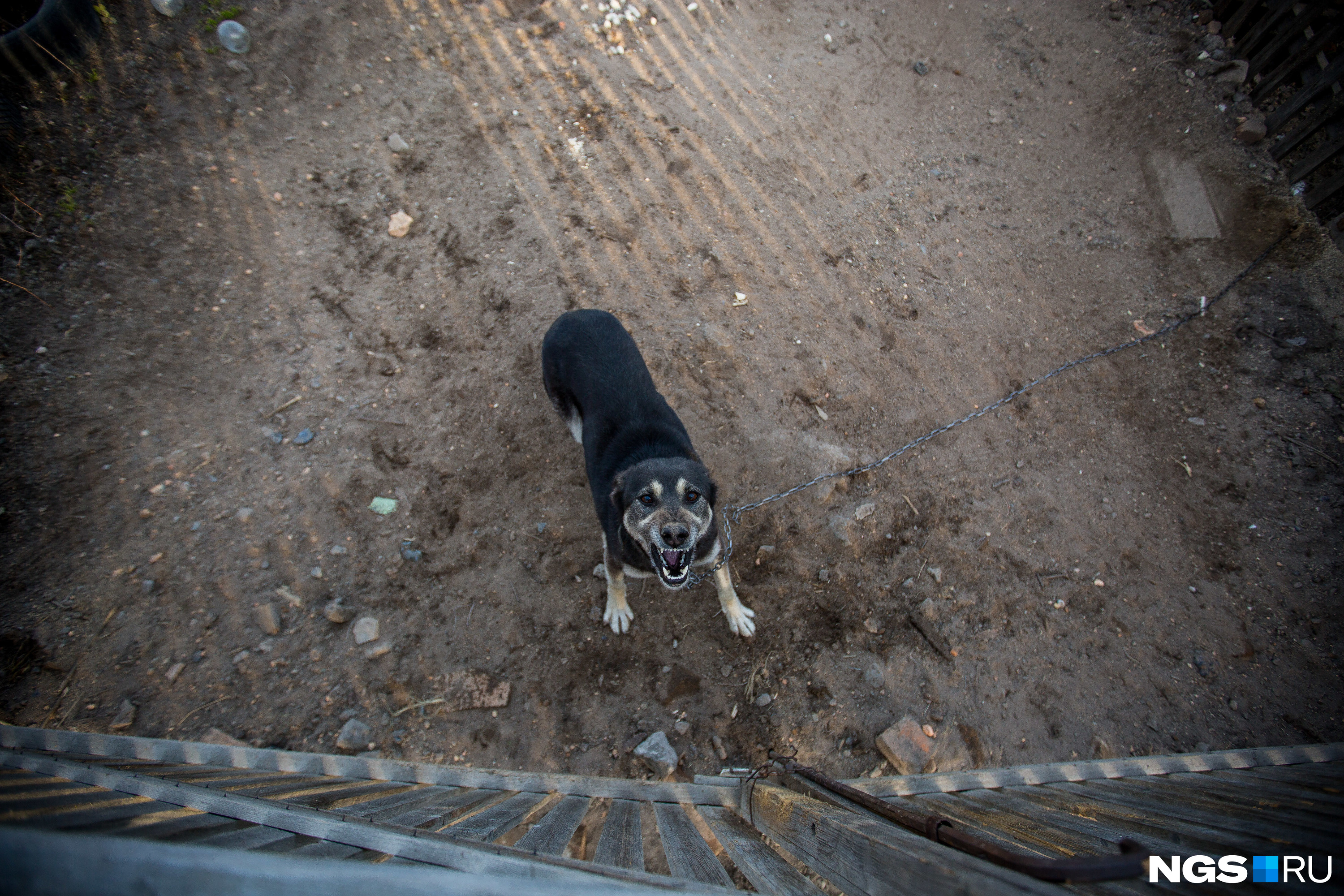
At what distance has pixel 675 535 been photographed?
107 inches

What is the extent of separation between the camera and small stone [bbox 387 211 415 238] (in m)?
4.70

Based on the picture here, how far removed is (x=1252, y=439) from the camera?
4.33 m

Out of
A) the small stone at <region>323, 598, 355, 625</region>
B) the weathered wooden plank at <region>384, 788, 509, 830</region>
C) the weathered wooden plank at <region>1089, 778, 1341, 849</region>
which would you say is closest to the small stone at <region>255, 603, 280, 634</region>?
the small stone at <region>323, 598, 355, 625</region>

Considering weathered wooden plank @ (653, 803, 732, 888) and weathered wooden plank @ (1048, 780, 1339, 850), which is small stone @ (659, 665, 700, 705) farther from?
weathered wooden plank @ (1048, 780, 1339, 850)

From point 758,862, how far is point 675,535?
4.52 ft

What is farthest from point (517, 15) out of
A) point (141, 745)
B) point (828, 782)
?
point (828, 782)

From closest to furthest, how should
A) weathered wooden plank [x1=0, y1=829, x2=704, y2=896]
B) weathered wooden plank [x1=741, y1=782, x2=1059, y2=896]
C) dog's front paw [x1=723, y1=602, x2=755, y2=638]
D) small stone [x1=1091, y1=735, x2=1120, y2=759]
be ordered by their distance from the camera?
weathered wooden plank [x1=0, y1=829, x2=704, y2=896] → weathered wooden plank [x1=741, y1=782, x2=1059, y2=896] → small stone [x1=1091, y1=735, x2=1120, y2=759] → dog's front paw [x1=723, y1=602, x2=755, y2=638]

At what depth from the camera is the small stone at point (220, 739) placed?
3047 millimetres

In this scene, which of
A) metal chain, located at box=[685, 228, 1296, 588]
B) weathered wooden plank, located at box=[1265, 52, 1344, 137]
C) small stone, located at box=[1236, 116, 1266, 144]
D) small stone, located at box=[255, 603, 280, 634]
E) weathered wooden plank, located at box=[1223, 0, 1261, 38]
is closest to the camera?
small stone, located at box=[255, 603, 280, 634]

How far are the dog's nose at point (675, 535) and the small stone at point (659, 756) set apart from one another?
1.33 m

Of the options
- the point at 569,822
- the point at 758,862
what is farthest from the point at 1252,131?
the point at 569,822

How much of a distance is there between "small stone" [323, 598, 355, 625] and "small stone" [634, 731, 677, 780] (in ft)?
6.81

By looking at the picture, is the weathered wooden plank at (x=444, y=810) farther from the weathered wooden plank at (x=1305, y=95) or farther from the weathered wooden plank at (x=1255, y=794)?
the weathered wooden plank at (x=1305, y=95)

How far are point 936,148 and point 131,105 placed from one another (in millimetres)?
7798
